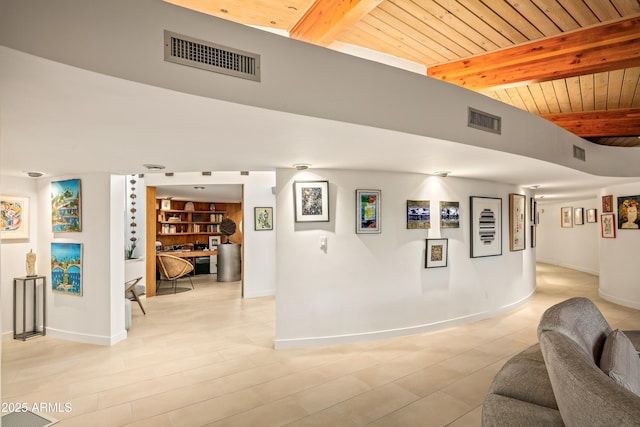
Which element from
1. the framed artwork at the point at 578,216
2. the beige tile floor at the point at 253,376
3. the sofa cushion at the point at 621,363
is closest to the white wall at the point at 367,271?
the beige tile floor at the point at 253,376

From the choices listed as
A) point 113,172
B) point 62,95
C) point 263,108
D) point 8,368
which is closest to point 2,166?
point 113,172

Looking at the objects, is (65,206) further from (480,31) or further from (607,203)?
(607,203)

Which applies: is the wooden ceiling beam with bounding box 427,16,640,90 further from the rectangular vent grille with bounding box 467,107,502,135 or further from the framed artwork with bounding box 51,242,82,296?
the framed artwork with bounding box 51,242,82,296

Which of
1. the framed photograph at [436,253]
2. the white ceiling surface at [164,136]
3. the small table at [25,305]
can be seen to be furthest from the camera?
the framed photograph at [436,253]

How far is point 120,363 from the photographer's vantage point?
11.3 feet

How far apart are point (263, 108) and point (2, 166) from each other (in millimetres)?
3535

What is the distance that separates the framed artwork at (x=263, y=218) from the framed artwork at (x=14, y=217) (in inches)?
136

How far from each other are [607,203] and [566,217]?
4753mm

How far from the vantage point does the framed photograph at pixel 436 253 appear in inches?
174

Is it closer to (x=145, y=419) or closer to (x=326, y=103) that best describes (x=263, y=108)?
(x=326, y=103)

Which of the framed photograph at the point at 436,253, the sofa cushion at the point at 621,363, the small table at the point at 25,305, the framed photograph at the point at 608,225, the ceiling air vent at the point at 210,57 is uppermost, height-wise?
the ceiling air vent at the point at 210,57

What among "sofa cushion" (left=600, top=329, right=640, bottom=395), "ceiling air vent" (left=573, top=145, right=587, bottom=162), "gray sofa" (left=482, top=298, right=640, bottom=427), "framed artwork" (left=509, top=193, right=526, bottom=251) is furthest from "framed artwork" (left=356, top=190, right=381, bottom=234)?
"framed artwork" (left=509, top=193, right=526, bottom=251)

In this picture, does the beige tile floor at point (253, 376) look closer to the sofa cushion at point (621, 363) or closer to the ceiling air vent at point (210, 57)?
the sofa cushion at point (621, 363)

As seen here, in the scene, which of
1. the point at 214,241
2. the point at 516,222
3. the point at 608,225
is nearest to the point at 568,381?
the point at 516,222
